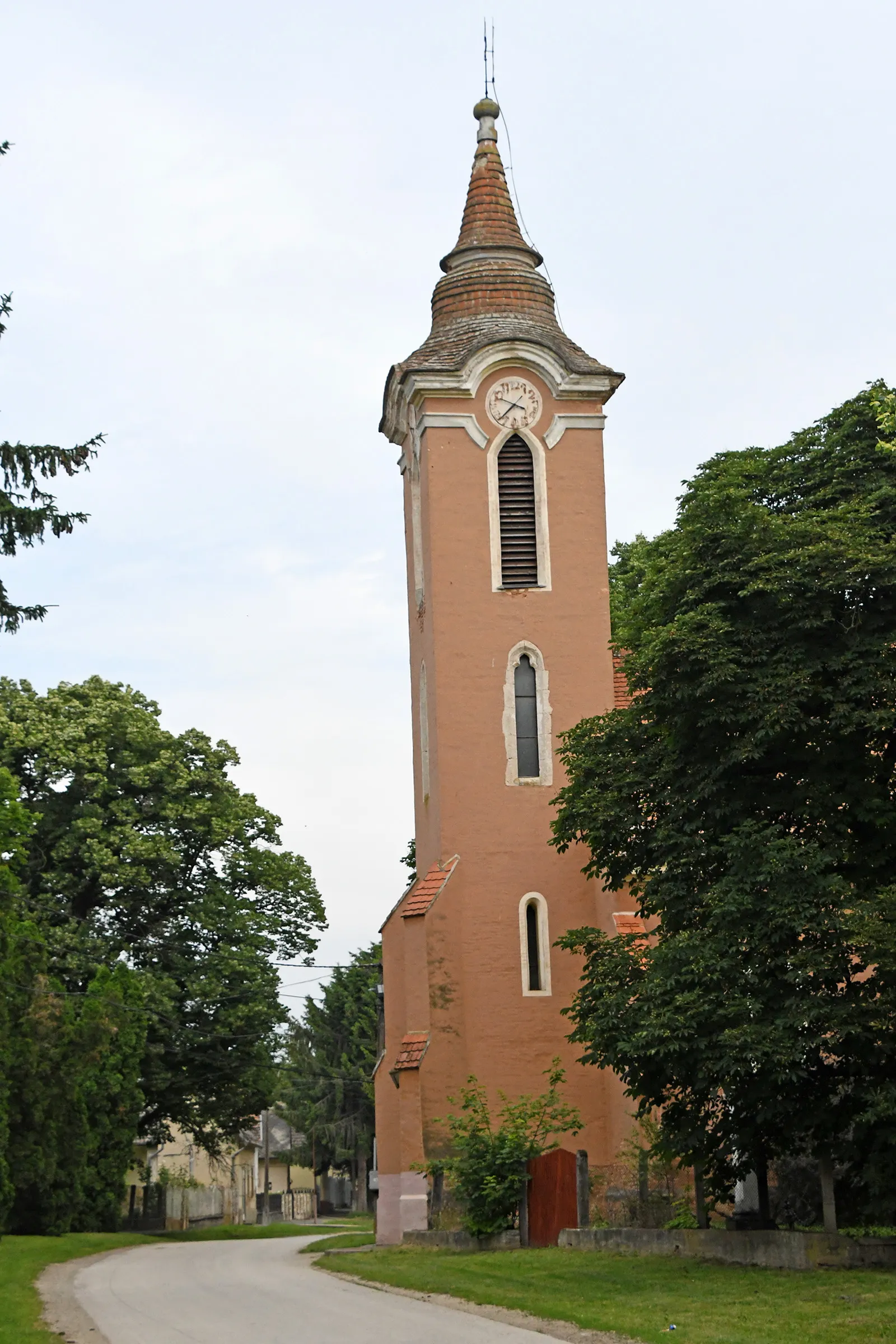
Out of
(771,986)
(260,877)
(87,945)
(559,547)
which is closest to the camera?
(771,986)

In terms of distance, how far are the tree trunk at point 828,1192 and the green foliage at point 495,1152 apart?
691 centimetres

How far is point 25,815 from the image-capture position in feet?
108

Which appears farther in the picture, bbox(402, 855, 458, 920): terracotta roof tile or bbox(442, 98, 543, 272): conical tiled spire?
bbox(442, 98, 543, 272): conical tiled spire

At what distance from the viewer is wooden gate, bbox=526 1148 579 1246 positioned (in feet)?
72.8

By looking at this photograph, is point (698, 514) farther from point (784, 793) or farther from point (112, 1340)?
point (112, 1340)

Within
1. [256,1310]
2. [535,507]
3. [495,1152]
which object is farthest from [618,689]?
[256,1310]

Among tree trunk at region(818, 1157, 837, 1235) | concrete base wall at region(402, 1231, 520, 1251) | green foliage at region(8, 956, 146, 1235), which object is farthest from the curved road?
green foliage at region(8, 956, 146, 1235)

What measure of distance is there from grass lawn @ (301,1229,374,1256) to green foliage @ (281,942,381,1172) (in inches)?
1127

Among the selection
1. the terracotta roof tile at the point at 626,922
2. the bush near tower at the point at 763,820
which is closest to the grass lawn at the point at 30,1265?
the bush near tower at the point at 763,820

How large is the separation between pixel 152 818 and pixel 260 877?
121 inches

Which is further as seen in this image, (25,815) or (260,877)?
(260,877)

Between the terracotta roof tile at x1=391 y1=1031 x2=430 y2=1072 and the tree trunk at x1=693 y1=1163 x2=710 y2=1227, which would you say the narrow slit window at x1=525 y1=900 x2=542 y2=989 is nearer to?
the terracotta roof tile at x1=391 y1=1031 x2=430 y2=1072

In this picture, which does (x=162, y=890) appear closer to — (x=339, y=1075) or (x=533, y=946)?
(x=533, y=946)

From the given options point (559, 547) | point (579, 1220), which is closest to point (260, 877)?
point (559, 547)
